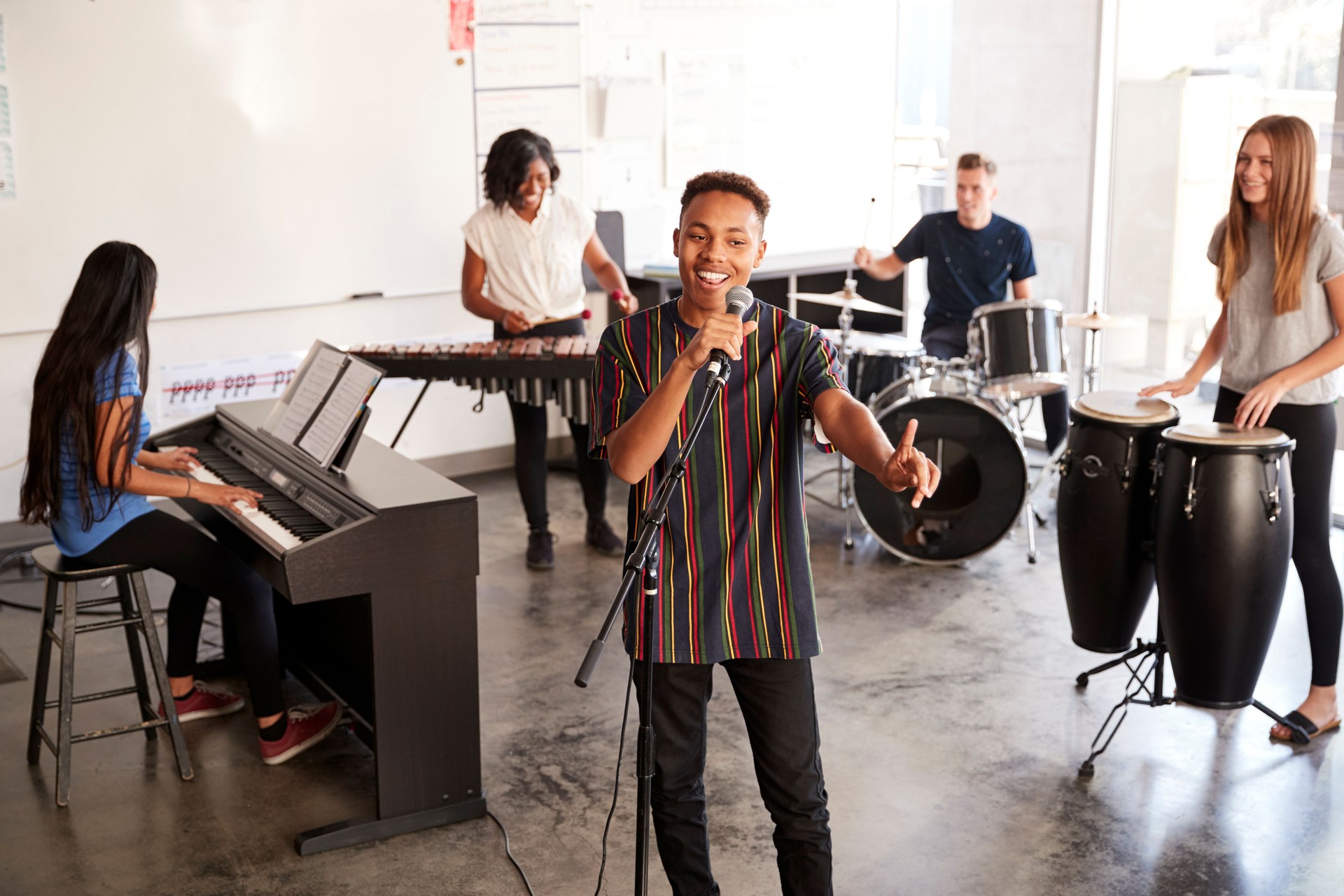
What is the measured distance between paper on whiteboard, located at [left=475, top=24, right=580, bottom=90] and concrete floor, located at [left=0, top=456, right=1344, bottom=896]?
2.73 m

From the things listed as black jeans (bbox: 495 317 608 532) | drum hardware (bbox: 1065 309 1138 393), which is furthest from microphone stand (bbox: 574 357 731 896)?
drum hardware (bbox: 1065 309 1138 393)

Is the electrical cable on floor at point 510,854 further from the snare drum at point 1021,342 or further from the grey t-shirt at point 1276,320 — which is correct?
the snare drum at point 1021,342

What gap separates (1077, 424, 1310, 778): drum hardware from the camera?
3293mm

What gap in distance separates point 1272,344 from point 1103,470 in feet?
1.76

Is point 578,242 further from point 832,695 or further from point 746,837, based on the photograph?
point 746,837

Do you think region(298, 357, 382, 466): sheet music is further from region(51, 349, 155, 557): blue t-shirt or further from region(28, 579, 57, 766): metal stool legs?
region(28, 579, 57, 766): metal stool legs

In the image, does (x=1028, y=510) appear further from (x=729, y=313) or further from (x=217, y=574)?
(x=729, y=313)

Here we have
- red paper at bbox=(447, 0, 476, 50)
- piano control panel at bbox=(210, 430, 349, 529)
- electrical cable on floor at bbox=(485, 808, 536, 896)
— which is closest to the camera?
electrical cable on floor at bbox=(485, 808, 536, 896)

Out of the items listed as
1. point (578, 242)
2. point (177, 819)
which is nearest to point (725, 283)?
point (177, 819)

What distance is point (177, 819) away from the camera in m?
A: 3.36

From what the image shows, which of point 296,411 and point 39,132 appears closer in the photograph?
point 296,411

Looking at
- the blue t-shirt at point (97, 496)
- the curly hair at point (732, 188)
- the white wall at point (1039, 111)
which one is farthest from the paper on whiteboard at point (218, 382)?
the curly hair at point (732, 188)

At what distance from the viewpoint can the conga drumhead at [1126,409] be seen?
139 inches

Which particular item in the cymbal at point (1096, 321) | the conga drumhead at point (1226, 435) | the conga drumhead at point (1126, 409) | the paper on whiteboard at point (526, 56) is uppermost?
the paper on whiteboard at point (526, 56)
